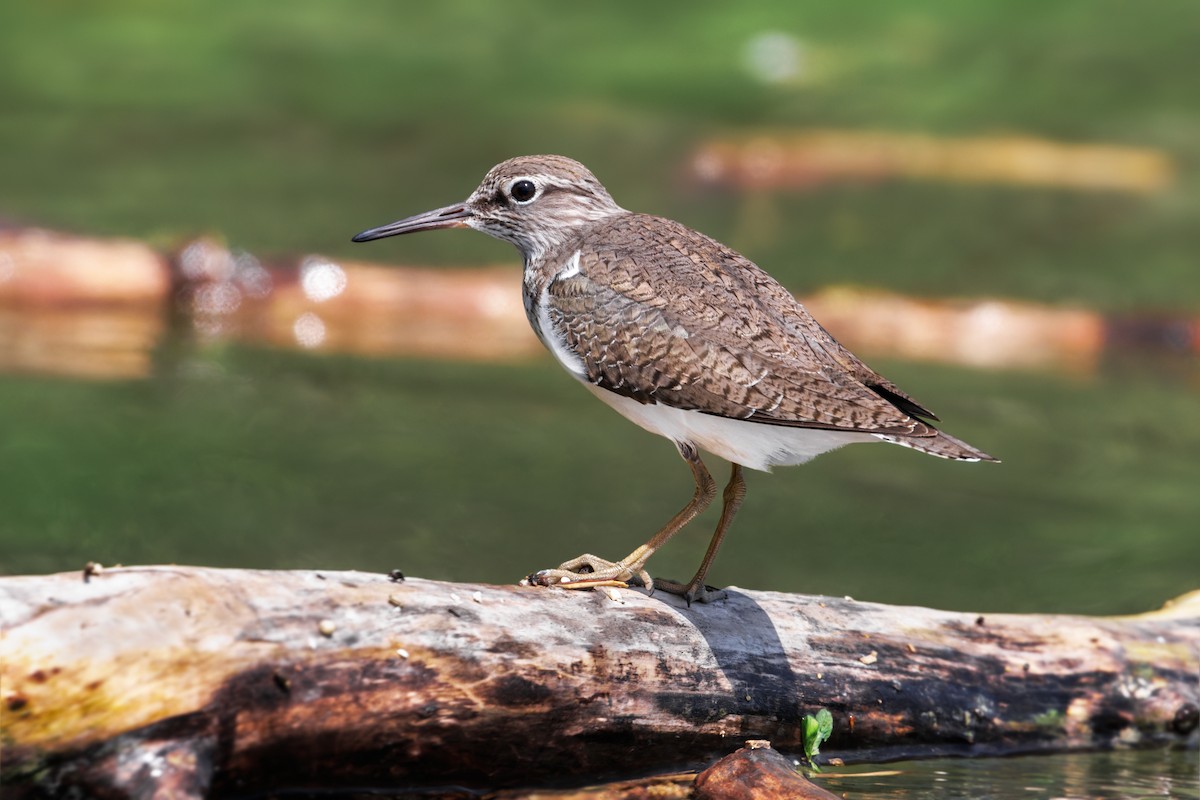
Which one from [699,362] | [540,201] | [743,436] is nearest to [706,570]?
[743,436]

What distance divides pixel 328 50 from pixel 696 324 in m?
20.3

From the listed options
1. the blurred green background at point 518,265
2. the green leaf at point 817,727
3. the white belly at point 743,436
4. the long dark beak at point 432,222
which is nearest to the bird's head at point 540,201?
the long dark beak at point 432,222

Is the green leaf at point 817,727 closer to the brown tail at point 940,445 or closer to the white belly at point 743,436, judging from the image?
the white belly at point 743,436

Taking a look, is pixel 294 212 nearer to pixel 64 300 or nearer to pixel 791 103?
pixel 64 300

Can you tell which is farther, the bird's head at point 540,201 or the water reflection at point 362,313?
the water reflection at point 362,313

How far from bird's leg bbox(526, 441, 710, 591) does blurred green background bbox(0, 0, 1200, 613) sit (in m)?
2.62

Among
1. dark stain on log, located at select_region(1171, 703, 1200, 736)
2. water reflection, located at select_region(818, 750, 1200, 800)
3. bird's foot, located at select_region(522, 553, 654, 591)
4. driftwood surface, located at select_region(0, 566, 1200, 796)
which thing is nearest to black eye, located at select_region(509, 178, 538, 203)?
bird's foot, located at select_region(522, 553, 654, 591)

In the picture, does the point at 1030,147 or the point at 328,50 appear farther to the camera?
the point at 328,50

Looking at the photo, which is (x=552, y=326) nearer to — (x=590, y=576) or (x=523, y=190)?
(x=523, y=190)

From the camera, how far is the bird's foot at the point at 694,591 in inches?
290

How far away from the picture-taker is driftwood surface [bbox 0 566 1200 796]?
5.66 meters

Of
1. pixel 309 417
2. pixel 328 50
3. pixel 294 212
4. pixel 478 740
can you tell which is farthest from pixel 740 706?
pixel 328 50

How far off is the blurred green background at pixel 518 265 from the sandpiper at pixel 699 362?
279 cm

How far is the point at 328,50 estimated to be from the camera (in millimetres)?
26234
